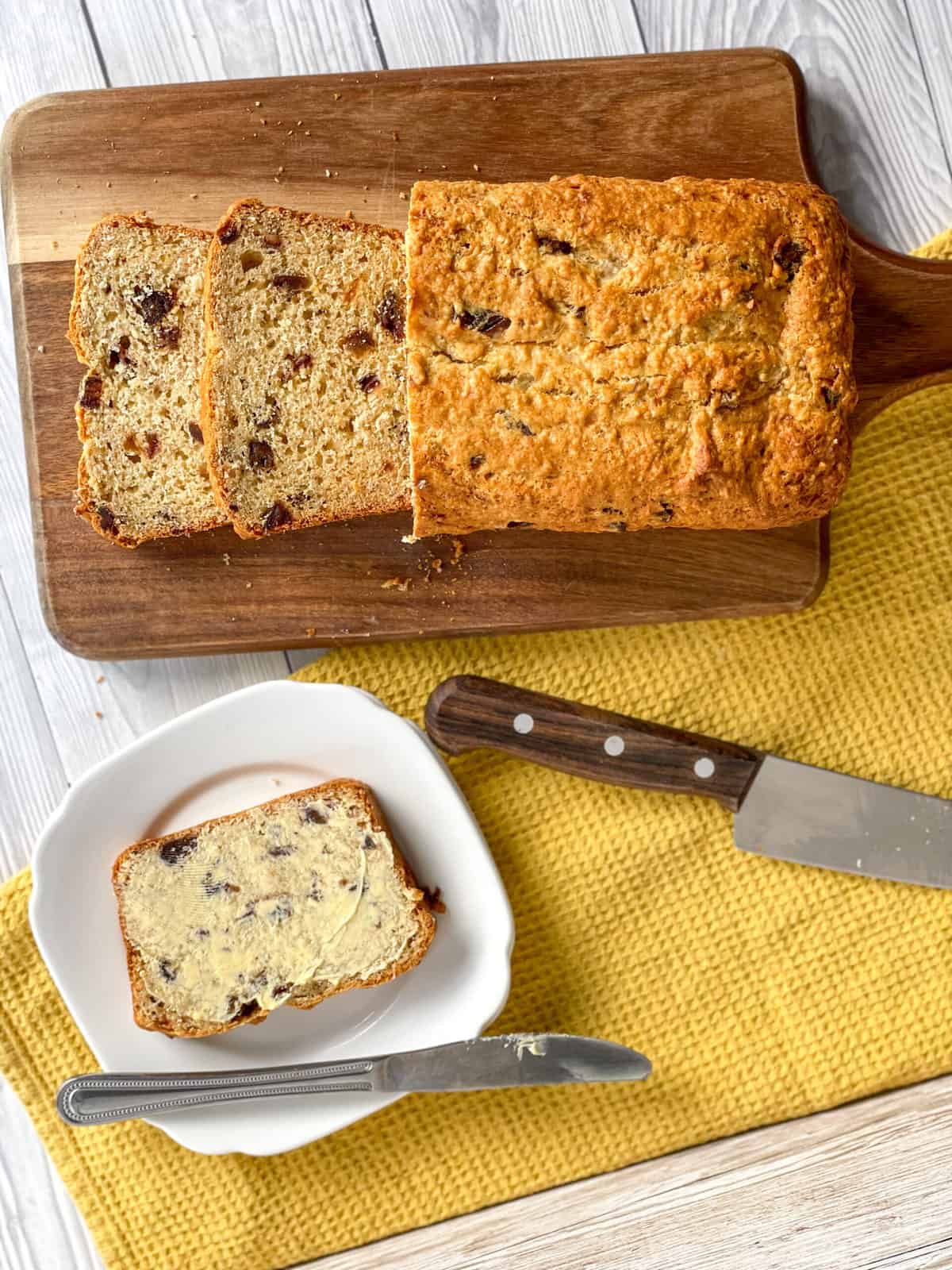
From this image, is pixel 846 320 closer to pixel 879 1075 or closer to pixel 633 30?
pixel 633 30

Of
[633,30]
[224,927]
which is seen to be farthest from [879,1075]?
[633,30]

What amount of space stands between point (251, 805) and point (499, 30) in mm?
1619

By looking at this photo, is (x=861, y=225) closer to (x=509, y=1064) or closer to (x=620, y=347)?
(x=620, y=347)

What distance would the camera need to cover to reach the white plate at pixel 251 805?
83.7 inches

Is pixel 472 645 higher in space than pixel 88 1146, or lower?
higher

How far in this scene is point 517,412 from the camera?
1.77 metres

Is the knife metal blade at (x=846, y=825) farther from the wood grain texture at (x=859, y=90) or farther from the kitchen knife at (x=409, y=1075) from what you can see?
the wood grain texture at (x=859, y=90)

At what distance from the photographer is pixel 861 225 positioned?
225cm

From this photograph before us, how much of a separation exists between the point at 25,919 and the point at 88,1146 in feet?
1.56

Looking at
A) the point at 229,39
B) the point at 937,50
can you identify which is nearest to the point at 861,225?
the point at 937,50

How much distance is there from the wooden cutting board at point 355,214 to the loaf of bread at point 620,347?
36 centimetres

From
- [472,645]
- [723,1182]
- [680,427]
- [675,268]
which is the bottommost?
[723,1182]

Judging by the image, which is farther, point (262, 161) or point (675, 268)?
point (262, 161)

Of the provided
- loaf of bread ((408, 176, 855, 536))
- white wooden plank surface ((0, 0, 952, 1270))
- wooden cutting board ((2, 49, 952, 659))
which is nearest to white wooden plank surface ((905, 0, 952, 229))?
white wooden plank surface ((0, 0, 952, 1270))
